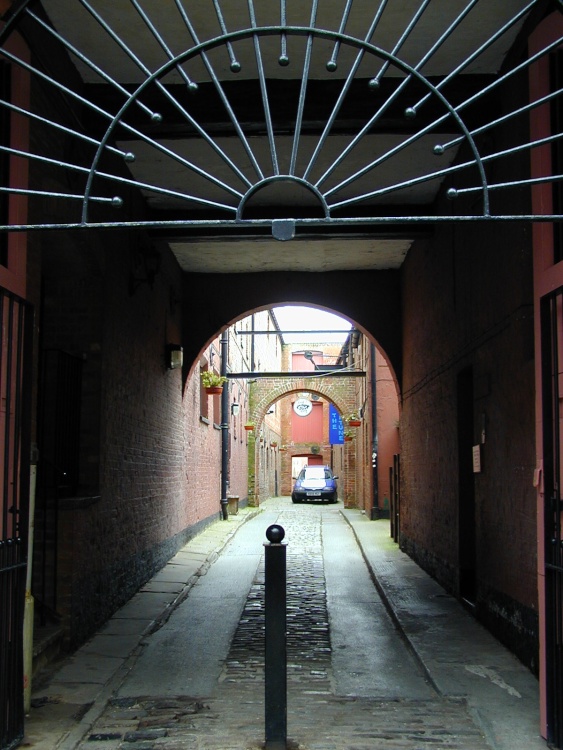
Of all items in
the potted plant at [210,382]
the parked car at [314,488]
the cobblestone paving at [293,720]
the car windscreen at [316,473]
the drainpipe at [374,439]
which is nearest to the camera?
the cobblestone paving at [293,720]

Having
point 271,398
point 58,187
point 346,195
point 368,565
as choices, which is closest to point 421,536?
point 368,565

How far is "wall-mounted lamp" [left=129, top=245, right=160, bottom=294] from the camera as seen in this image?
884cm

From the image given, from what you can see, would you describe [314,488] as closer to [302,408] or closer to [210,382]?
[302,408]

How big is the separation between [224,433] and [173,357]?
947 cm

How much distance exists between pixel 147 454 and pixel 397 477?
6.18m

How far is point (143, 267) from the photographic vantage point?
935 centimetres

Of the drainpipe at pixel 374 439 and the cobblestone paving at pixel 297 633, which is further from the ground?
the drainpipe at pixel 374 439

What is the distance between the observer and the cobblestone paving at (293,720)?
4375 millimetres

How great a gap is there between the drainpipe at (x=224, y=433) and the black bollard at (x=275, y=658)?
15.4 metres

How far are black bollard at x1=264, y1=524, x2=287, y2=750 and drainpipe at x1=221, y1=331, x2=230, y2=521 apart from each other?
15.4 meters

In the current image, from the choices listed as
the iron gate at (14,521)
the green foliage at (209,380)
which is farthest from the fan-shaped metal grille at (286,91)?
the green foliage at (209,380)

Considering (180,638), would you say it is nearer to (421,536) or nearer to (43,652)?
(43,652)

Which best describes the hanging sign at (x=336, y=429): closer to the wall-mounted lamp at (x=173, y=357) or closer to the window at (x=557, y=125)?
the wall-mounted lamp at (x=173, y=357)

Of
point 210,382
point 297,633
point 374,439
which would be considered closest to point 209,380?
point 210,382
